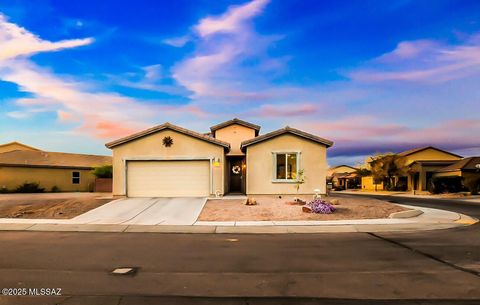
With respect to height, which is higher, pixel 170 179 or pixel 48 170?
pixel 48 170

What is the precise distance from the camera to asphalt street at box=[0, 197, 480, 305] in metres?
→ 6.74

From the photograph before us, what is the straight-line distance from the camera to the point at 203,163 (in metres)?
25.8

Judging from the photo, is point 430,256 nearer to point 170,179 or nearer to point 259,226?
point 259,226

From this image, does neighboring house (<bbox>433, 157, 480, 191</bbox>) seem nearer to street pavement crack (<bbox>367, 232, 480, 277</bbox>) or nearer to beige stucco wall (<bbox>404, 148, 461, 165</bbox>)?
beige stucco wall (<bbox>404, 148, 461, 165</bbox>)

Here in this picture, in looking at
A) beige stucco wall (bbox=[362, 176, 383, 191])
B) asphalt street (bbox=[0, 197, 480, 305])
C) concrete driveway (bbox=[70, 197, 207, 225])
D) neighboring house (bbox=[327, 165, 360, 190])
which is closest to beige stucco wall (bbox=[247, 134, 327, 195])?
concrete driveway (bbox=[70, 197, 207, 225])

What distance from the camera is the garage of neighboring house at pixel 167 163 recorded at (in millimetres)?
25625

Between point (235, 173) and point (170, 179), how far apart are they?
26.4 ft

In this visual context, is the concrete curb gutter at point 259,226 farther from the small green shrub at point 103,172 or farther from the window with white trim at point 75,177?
the window with white trim at point 75,177

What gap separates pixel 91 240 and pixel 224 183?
13887 millimetres

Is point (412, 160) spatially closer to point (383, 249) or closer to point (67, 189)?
point (67, 189)

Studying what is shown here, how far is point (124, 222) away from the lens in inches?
677

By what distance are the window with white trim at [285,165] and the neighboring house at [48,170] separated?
2340 cm

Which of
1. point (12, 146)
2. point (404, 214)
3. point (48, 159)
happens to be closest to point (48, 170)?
point (48, 159)

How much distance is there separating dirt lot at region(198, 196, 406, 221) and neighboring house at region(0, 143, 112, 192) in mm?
22729
